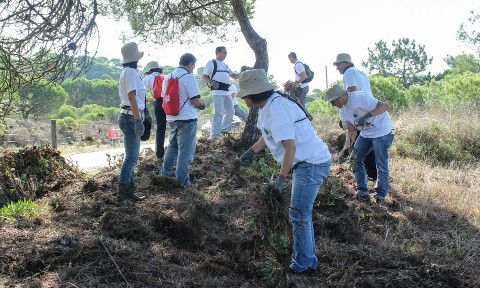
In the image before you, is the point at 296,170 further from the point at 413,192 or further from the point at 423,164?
the point at 423,164

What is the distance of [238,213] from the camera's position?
15.0ft

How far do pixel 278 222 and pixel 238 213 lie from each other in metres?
1.70

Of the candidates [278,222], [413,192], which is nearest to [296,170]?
[278,222]

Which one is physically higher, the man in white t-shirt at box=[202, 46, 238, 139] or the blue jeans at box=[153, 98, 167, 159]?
the man in white t-shirt at box=[202, 46, 238, 139]

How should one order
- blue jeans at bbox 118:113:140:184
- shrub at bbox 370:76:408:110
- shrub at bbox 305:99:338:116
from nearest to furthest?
blue jeans at bbox 118:113:140:184
shrub at bbox 370:76:408:110
shrub at bbox 305:99:338:116

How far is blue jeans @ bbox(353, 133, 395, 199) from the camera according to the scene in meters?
4.92

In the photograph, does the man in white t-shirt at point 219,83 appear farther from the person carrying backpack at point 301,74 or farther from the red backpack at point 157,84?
the person carrying backpack at point 301,74

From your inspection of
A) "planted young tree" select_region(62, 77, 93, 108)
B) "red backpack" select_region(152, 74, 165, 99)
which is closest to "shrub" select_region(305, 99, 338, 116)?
"red backpack" select_region(152, 74, 165, 99)

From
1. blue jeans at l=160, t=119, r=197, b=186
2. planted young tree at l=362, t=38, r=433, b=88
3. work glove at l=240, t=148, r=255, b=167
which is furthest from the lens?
planted young tree at l=362, t=38, r=433, b=88

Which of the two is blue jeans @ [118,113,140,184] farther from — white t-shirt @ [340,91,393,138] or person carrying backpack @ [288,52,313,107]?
person carrying backpack @ [288,52,313,107]

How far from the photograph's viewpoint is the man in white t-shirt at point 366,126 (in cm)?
461

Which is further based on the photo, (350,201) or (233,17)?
(233,17)

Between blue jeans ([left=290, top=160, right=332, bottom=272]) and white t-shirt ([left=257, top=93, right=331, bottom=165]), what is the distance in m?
0.07

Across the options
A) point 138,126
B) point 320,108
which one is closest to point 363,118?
point 138,126
